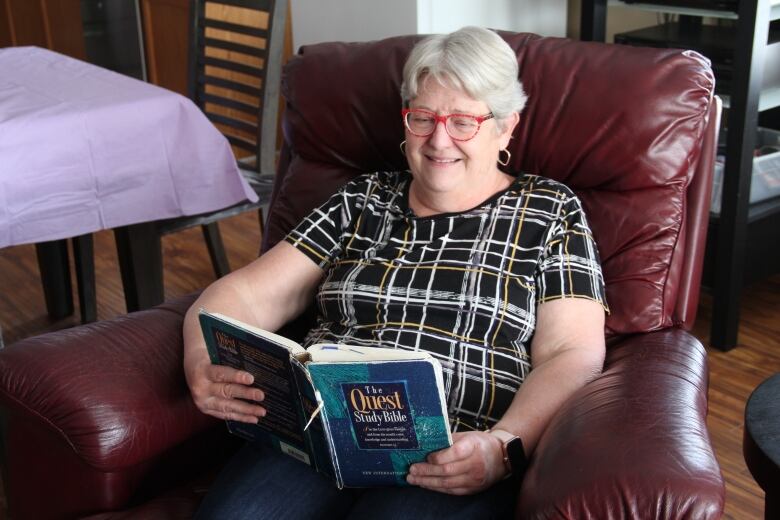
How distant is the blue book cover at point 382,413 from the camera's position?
47.4 inches

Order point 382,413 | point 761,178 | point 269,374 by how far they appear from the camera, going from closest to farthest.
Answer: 1. point 382,413
2. point 269,374
3. point 761,178

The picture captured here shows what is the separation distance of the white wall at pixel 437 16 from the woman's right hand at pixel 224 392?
192cm

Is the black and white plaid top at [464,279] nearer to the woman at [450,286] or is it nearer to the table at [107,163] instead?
the woman at [450,286]

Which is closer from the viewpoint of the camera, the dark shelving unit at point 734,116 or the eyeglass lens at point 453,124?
the eyeglass lens at point 453,124

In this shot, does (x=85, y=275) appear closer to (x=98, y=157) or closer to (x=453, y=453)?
(x=98, y=157)

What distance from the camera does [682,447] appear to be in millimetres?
1161

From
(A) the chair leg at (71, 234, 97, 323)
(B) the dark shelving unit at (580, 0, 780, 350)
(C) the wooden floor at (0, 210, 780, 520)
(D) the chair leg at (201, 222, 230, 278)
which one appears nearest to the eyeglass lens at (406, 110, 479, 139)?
(C) the wooden floor at (0, 210, 780, 520)

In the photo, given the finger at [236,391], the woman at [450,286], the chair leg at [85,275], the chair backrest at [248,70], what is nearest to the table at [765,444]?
the woman at [450,286]

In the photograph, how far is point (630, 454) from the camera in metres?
1.15

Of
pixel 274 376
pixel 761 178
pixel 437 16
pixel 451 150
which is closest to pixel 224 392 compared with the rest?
pixel 274 376

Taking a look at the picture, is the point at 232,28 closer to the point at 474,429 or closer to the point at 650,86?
the point at 650,86

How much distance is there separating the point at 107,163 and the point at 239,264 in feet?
3.60

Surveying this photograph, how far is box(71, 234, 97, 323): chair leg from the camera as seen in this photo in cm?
274

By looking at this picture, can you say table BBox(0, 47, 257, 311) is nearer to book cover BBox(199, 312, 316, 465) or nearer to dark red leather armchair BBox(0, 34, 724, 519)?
dark red leather armchair BBox(0, 34, 724, 519)
